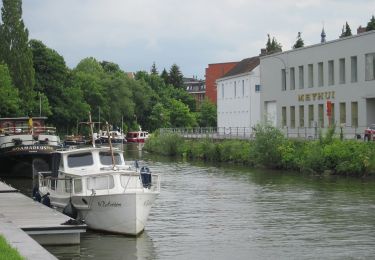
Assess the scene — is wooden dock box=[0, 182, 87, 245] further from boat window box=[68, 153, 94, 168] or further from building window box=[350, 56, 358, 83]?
building window box=[350, 56, 358, 83]

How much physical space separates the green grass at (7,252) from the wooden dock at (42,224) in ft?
17.3

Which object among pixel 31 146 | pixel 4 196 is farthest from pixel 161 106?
pixel 4 196

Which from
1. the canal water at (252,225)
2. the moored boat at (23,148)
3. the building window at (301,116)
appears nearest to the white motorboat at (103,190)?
the canal water at (252,225)

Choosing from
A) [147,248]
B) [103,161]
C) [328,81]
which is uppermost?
[328,81]

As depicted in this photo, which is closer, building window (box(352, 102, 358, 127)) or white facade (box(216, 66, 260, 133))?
building window (box(352, 102, 358, 127))

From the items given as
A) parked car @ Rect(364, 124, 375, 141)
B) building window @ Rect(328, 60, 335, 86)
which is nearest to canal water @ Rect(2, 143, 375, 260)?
parked car @ Rect(364, 124, 375, 141)

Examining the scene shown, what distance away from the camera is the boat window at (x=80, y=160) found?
30.6 m

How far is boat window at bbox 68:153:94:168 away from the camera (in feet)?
100

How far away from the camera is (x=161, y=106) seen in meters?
159

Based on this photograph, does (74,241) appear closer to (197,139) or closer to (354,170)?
(354,170)

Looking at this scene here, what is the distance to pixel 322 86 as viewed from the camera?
75188 mm

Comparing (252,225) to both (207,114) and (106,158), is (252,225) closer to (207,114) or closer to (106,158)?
(106,158)

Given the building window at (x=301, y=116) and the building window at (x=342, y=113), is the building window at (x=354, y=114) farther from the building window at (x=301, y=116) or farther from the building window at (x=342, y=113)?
the building window at (x=301, y=116)

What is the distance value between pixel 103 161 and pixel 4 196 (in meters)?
5.31
